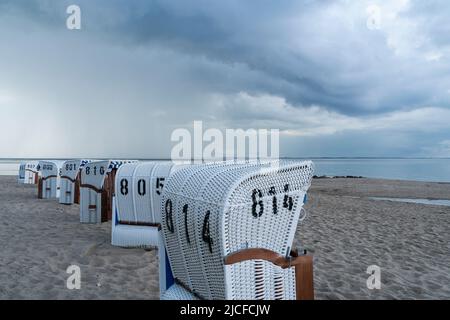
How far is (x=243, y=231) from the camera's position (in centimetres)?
304

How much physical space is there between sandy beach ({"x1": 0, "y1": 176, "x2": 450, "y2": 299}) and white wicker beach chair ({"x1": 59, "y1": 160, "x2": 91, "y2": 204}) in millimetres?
3134

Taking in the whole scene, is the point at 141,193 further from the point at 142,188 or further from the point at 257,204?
the point at 257,204

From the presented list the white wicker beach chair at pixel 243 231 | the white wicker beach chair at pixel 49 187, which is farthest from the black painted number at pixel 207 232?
the white wicker beach chair at pixel 49 187

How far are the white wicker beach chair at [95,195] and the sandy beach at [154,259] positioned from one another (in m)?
0.45

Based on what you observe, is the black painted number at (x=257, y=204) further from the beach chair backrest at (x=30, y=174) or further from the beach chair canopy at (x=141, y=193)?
the beach chair backrest at (x=30, y=174)

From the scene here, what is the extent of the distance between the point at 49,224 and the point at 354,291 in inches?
324

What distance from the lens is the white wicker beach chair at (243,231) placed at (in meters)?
2.98

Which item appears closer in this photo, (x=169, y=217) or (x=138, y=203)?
(x=169, y=217)

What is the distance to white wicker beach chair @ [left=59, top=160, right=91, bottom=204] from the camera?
602 inches

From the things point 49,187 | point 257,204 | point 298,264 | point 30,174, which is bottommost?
point 49,187

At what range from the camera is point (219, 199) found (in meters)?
2.96

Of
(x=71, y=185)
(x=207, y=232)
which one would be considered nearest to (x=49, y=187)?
(x=71, y=185)

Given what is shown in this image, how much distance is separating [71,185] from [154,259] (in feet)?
32.1
